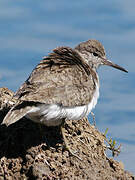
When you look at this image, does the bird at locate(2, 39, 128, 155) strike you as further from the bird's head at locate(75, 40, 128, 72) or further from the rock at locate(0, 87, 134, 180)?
the bird's head at locate(75, 40, 128, 72)

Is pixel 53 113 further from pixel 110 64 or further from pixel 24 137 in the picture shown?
pixel 110 64

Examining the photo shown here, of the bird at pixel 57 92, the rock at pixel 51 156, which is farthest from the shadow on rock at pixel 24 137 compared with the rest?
the bird at pixel 57 92

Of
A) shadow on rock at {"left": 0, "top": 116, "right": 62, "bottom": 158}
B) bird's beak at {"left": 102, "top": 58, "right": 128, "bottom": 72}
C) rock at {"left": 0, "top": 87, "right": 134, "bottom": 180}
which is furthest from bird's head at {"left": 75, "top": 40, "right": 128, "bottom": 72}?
shadow on rock at {"left": 0, "top": 116, "right": 62, "bottom": 158}

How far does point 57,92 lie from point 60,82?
0.27 m

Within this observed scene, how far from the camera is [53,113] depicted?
22.3ft

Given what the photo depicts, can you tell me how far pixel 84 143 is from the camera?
25.1 ft

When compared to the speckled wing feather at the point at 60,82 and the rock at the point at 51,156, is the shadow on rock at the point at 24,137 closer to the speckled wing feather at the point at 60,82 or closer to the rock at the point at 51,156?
the rock at the point at 51,156

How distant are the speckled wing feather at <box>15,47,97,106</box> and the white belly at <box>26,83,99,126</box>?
97mm

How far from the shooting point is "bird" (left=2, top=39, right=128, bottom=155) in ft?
22.0

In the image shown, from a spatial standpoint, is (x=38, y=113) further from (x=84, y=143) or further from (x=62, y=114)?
(x=84, y=143)

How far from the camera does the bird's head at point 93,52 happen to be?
29.7 ft

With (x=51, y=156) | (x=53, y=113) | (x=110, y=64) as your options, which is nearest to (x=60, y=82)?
(x=53, y=113)

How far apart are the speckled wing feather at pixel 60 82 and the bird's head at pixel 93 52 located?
2.88 ft

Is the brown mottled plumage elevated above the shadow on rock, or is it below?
above
